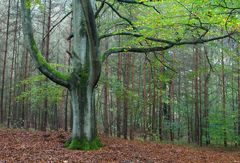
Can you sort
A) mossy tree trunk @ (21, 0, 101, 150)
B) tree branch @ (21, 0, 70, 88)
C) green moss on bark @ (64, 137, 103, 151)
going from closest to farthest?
green moss on bark @ (64, 137, 103, 151)
mossy tree trunk @ (21, 0, 101, 150)
tree branch @ (21, 0, 70, 88)

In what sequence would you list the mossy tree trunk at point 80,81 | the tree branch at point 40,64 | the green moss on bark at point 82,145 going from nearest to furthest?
the green moss on bark at point 82,145, the mossy tree trunk at point 80,81, the tree branch at point 40,64

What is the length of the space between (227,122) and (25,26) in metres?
17.8

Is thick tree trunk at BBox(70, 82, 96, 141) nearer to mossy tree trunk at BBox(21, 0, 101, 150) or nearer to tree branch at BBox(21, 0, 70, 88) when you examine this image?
mossy tree trunk at BBox(21, 0, 101, 150)

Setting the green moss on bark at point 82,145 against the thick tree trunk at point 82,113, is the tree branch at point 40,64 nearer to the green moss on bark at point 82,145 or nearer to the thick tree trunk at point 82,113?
the thick tree trunk at point 82,113

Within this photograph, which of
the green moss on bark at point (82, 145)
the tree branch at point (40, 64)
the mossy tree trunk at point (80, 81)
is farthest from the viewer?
the tree branch at point (40, 64)

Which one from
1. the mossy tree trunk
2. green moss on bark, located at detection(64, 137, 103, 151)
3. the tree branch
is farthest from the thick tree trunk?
the tree branch

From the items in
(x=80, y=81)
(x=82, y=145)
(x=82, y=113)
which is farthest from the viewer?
(x=80, y=81)

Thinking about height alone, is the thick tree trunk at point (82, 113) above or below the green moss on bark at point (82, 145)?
above

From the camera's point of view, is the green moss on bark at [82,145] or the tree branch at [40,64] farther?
the tree branch at [40,64]

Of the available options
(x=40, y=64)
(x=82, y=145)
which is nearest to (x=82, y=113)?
(x=82, y=145)

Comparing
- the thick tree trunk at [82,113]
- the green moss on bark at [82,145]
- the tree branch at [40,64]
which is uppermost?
the tree branch at [40,64]

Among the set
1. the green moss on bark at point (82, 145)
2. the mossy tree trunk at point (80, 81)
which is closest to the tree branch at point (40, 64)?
the mossy tree trunk at point (80, 81)

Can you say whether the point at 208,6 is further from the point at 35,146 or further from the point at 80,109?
the point at 35,146

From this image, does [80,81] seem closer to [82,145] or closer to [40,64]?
[40,64]
